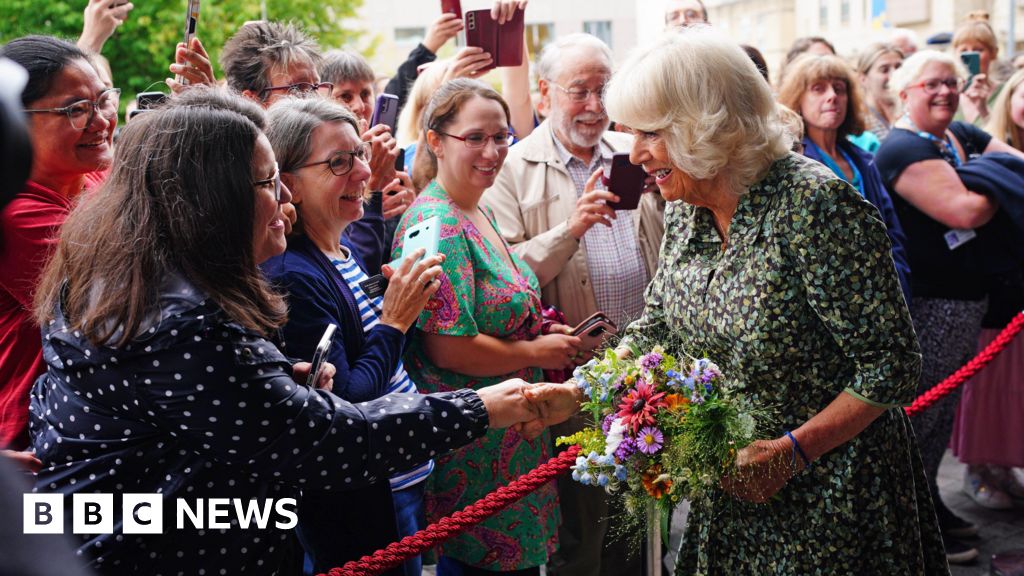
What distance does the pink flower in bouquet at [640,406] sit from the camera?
101 inches

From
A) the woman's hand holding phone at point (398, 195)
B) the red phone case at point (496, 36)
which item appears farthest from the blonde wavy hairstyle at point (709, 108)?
the red phone case at point (496, 36)

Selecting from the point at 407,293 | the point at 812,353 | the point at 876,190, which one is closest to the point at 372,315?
the point at 407,293

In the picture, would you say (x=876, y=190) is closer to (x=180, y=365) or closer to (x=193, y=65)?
(x=193, y=65)

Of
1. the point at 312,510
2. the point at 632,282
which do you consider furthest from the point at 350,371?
the point at 632,282

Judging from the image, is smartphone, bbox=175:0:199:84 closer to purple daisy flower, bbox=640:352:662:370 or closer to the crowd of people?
the crowd of people

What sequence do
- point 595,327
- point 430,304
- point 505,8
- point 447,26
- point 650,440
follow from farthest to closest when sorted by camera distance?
point 447,26 < point 505,8 < point 595,327 < point 430,304 < point 650,440

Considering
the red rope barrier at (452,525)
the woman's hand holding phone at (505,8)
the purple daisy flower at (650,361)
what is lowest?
the red rope barrier at (452,525)

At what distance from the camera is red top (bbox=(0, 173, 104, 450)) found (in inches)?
111

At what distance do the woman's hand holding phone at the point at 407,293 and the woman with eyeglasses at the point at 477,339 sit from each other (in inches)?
14.5

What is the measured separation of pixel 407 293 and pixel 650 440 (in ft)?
3.14

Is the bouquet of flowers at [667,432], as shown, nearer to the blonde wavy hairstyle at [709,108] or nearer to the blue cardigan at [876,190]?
the blonde wavy hairstyle at [709,108]

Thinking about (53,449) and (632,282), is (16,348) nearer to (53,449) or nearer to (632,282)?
(53,449)

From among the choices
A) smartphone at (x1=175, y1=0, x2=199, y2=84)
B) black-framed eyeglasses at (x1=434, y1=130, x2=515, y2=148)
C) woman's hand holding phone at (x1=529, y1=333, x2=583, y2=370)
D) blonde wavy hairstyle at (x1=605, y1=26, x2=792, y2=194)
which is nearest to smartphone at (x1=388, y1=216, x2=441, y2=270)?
black-framed eyeglasses at (x1=434, y1=130, x2=515, y2=148)

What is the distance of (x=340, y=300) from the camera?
2.98m
